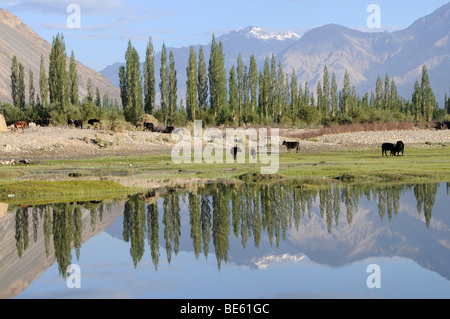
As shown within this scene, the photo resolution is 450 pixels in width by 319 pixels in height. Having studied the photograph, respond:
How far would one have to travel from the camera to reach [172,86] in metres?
81.6

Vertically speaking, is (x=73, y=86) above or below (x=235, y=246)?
above

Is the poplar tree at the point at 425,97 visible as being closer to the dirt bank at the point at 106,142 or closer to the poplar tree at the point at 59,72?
the dirt bank at the point at 106,142

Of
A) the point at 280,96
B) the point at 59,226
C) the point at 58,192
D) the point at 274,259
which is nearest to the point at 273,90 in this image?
the point at 280,96

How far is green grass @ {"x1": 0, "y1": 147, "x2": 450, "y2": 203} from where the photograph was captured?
2428 centimetres

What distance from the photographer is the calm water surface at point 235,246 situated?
34.8ft

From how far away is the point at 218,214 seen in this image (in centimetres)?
1923

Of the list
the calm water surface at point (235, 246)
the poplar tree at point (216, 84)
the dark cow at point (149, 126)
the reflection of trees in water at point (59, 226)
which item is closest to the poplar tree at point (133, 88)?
the dark cow at point (149, 126)

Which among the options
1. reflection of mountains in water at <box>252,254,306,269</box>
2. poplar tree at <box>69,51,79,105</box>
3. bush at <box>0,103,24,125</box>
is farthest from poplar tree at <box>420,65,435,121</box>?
reflection of mountains in water at <box>252,254,306,269</box>

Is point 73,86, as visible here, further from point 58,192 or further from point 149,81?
point 58,192

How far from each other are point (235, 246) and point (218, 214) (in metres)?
4.99

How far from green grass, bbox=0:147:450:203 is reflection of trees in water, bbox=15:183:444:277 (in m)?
2.40

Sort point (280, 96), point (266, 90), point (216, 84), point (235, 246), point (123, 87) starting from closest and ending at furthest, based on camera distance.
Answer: point (235, 246) → point (123, 87) → point (216, 84) → point (266, 90) → point (280, 96)

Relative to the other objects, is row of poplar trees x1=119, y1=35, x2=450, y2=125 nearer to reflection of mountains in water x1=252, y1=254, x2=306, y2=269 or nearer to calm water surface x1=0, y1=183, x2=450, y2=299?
calm water surface x1=0, y1=183, x2=450, y2=299

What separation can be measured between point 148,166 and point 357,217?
69.6 feet
